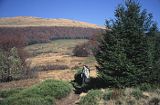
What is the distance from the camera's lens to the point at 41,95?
17891 mm

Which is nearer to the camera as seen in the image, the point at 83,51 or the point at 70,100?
the point at 70,100

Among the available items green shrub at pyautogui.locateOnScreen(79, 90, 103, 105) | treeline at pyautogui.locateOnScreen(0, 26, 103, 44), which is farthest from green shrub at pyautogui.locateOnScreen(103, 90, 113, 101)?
treeline at pyautogui.locateOnScreen(0, 26, 103, 44)

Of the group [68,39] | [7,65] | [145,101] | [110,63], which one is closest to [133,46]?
[110,63]

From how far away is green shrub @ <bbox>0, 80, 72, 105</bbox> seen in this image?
632 inches

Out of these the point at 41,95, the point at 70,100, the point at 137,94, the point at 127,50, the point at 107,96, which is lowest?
the point at 70,100

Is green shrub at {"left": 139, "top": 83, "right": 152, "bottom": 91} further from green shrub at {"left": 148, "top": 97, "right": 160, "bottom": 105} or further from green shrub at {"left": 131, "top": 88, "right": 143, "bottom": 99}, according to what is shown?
green shrub at {"left": 148, "top": 97, "right": 160, "bottom": 105}

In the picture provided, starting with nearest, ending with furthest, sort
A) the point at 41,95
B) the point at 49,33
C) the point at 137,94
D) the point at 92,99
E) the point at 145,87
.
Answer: the point at 92,99 < the point at 137,94 < the point at 41,95 < the point at 145,87 < the point at 49,33

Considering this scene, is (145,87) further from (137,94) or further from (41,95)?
(41,95)

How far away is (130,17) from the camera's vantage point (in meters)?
20.8

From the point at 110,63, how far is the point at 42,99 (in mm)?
5211

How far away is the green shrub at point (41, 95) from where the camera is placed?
52.6ft

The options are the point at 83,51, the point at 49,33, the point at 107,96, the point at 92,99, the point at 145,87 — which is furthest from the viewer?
the point at 49,33

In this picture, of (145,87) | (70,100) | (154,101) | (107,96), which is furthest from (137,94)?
(70,100)

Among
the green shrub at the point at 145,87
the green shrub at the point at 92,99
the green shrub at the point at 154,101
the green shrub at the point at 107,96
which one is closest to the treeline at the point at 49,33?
the green shrub at the point at 145,87
